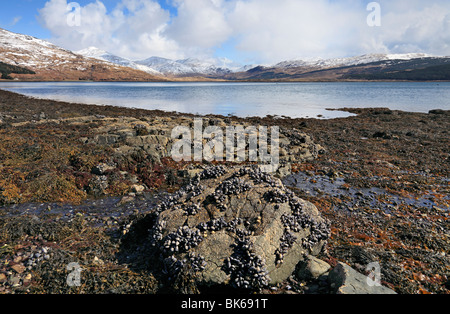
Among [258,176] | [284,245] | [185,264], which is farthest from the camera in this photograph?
[258,176]

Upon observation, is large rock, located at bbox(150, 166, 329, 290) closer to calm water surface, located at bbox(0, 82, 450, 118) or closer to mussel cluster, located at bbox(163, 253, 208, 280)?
mussel cluster, located at bbox(163, 253, 208, 280)

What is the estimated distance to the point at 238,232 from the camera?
8023 mm

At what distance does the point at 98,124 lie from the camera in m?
28.0

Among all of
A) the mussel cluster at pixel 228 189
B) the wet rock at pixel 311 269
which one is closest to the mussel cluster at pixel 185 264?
the mussel cluster at pixel 228 189

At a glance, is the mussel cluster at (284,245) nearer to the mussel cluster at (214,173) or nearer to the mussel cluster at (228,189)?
the mussel cluster at (228,189)

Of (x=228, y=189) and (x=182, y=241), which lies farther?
(x=228, y=189)

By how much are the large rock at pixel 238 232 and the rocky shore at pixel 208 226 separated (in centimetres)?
4

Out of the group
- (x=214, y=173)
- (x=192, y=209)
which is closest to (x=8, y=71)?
(x=214, y=173)

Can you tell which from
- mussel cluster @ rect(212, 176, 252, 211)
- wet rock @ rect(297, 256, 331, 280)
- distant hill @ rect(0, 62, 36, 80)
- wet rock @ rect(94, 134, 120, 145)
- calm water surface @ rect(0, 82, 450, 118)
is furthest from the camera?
distant hill @ rect(0, 62, 36, 80)

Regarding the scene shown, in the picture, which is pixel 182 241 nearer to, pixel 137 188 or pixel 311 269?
pixel 311 269

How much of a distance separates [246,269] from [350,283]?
9.72ft

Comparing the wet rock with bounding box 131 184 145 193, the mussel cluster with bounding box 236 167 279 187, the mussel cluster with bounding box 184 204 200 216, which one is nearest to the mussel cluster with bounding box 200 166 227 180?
the mussel cluster with bounding box 236 167 279 187

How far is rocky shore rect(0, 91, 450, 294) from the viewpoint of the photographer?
7375 millimetres
